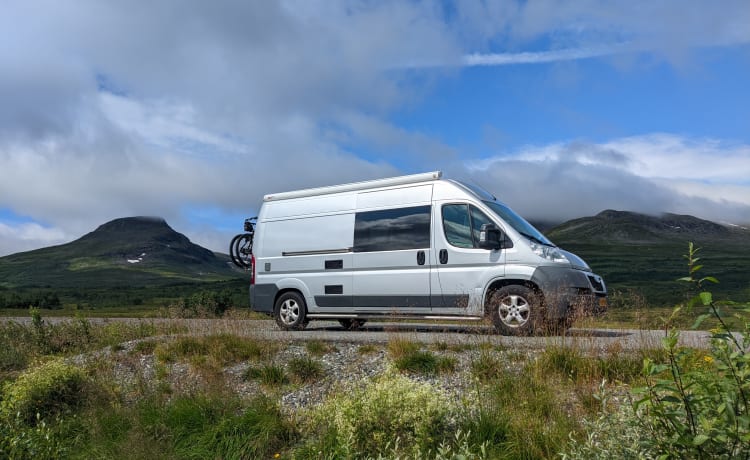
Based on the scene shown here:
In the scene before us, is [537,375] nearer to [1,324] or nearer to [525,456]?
[525,456]

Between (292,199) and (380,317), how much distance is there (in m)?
3.62

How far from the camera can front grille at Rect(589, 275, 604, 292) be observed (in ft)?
31.3

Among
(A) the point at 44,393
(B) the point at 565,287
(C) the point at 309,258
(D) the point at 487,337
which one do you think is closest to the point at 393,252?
(C) the point at 309,258

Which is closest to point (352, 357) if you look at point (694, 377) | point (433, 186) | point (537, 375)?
point (537, 375)

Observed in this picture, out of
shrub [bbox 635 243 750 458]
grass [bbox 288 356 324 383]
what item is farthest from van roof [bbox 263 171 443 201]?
shrub [bbox 635 243 750 458]

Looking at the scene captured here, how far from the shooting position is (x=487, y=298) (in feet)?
30.5

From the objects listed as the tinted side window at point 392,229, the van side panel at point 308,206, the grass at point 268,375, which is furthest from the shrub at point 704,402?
the van side panel at point 308,206

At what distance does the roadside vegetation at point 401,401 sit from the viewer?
3.00 metres

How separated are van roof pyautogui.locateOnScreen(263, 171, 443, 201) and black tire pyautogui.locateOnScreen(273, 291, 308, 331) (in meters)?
2.13

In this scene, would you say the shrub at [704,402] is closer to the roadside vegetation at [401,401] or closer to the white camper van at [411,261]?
the roadside vegetation at [401,401]

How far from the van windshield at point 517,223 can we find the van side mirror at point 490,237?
36cm

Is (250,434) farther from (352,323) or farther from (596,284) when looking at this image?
(352,323)

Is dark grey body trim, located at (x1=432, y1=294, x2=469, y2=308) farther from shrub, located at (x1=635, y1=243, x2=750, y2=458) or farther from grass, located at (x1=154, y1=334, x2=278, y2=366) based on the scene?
shrub, located at (x1=635, y1=243, x2=750, y2=458)

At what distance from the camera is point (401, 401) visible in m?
4.62
